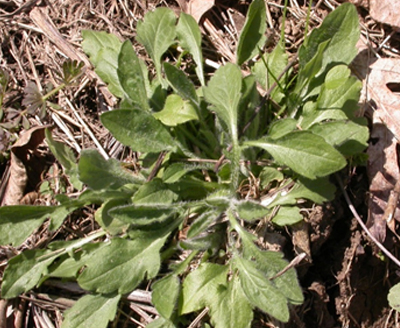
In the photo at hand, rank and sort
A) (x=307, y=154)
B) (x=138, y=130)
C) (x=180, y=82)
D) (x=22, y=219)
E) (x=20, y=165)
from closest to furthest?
1. (x=307, y=154)
2. (x=138, y=130)
3. (x=180, y=82)
4. (x=22, y=219)
5. (x=20, y=165)

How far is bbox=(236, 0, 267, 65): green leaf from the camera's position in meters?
2.64

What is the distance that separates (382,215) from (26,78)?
8.04ft

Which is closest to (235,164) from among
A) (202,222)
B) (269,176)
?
(269,176)

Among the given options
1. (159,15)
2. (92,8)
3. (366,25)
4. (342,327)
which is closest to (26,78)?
(92,8)

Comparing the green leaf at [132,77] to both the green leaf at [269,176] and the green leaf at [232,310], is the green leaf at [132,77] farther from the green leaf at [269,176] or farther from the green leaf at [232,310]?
the green leaf at [232,310]

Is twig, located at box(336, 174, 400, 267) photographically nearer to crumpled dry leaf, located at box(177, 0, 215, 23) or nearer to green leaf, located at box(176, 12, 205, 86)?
green leaf, located at box(176, 12, 205, 86)

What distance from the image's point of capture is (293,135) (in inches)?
90.6

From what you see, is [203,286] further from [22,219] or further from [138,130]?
[22,219]

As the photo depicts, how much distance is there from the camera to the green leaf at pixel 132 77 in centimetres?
244

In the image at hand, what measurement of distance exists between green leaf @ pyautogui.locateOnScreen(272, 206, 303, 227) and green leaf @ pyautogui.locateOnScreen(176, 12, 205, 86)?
92 cm

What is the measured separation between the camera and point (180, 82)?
8.45 ft

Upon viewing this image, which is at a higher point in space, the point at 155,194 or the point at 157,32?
the point at 157,32

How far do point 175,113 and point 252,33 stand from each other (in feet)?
2.29

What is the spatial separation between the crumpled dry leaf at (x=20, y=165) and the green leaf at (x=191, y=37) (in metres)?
1.03
